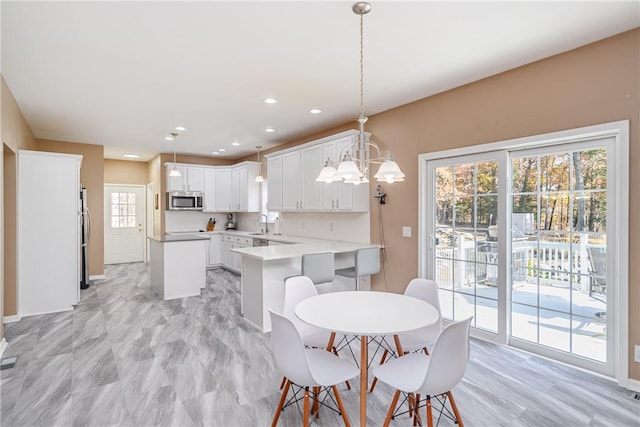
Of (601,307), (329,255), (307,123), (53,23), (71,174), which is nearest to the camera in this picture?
(53,23)

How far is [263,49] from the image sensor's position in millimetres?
2732

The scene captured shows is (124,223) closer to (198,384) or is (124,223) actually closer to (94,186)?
(94,186)

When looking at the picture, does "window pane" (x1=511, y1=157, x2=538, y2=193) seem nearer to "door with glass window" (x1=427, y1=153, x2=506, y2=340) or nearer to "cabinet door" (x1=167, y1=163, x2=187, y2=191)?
"door with glass window" (x1=427, y1=153, x2=506, y2=340)

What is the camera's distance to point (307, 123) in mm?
5000

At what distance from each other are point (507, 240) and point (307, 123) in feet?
10.3

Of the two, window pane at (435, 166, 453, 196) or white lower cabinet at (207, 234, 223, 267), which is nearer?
window pane at (435, 166, 453, 196)

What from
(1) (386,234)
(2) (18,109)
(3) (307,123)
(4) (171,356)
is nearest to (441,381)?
(4) (171,356)

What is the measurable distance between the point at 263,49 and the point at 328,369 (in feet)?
8.05

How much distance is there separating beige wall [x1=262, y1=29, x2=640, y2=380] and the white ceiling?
153mm

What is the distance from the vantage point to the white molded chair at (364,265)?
395 centimetres

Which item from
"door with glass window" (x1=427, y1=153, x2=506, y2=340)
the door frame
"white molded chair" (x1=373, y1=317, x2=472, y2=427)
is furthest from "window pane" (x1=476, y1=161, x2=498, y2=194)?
"white molded chair" (x1=373, y1=317, x2=472, y2=427)

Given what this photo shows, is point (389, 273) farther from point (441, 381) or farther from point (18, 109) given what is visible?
point (18, 109)

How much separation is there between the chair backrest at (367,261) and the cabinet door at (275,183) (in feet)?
7.36

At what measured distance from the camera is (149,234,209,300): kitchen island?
195 inches
